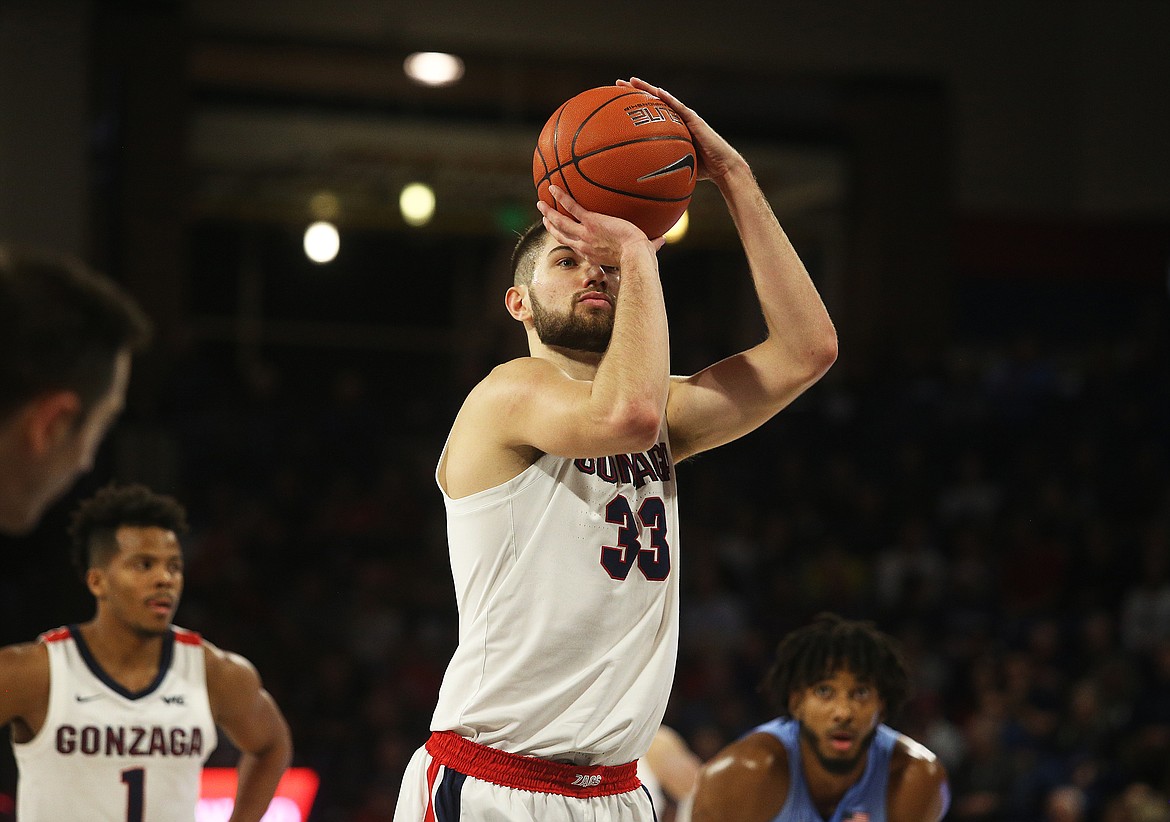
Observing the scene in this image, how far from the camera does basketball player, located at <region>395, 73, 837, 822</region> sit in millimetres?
2957

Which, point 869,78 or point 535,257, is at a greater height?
point 869,78

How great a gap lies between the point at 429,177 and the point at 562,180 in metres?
12.0

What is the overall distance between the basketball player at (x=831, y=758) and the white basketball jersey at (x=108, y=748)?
5.11 ft

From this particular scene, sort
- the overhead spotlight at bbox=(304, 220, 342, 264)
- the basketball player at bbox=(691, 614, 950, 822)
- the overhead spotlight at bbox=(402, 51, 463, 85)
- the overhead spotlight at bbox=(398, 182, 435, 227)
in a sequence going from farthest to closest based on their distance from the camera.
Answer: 1. the overhead spotlight at bbox=(304, 220, 342, 264)
2. the overhead spotlight at bbox=(398, 182, 435, 227)
3. the overhead spotlight at bbox=(402, 51, 463, 85)
4. the basketball player at bbox=(691, 614, 950, 822)

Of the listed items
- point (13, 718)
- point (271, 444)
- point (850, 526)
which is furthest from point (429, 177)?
point (13, 718)

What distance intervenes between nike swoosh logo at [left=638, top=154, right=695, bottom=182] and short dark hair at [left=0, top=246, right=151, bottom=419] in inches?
56.0

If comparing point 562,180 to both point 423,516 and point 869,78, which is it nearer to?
point 423,516

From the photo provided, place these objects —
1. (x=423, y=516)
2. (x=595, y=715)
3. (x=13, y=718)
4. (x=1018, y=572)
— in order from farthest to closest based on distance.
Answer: (x=423, y=516)
(x=1018, y=572)
(x=13, y=718)
(x=595, y=715)

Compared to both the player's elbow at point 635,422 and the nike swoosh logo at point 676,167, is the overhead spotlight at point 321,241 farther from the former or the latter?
the player's elbow at point 635,422

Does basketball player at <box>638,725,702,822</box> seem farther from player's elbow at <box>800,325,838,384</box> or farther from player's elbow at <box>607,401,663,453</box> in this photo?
player's elbow at <box>607,401,663,453</box>

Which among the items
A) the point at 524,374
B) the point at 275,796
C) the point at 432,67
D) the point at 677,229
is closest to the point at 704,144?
the point at 524,374

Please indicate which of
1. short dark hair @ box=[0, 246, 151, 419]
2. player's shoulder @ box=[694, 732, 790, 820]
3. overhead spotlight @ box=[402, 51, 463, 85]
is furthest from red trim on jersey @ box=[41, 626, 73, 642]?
overhead spotlight @ box=[402, 51, 463, 85]

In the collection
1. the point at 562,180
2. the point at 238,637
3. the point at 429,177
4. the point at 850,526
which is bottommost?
the point at 238,637

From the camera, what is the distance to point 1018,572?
11023mm
